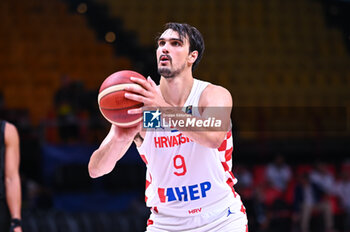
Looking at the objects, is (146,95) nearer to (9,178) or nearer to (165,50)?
(165,50)

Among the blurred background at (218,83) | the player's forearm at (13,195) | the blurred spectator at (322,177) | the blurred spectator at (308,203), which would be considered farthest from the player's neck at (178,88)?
the blurred spectator at (322,177)

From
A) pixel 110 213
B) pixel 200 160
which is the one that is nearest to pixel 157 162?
pixel 200 160

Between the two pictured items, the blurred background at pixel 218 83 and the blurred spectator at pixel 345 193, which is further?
the blurred spectator at pixel 345 193

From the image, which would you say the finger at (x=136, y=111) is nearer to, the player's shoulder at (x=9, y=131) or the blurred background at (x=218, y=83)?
the player's shoulder at (x=9, y=131)

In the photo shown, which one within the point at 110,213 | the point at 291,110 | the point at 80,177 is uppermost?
the point at 291,110

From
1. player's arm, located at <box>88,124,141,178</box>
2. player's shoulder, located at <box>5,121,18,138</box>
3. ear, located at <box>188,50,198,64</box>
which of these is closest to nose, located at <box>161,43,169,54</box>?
ear, located at <box>188,50,198,64</box>

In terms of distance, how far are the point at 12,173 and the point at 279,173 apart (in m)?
10.5

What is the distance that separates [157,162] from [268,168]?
36.0 feet

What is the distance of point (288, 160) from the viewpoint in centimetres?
1578

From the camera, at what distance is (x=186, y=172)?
4172mm

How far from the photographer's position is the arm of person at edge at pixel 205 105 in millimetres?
3423

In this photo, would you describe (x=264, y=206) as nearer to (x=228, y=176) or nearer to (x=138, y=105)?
(x=228, y=176)

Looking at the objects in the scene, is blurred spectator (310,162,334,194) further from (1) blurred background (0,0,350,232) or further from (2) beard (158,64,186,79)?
(2) beard (158,64,186,79)

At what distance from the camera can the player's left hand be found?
11.2 ft
